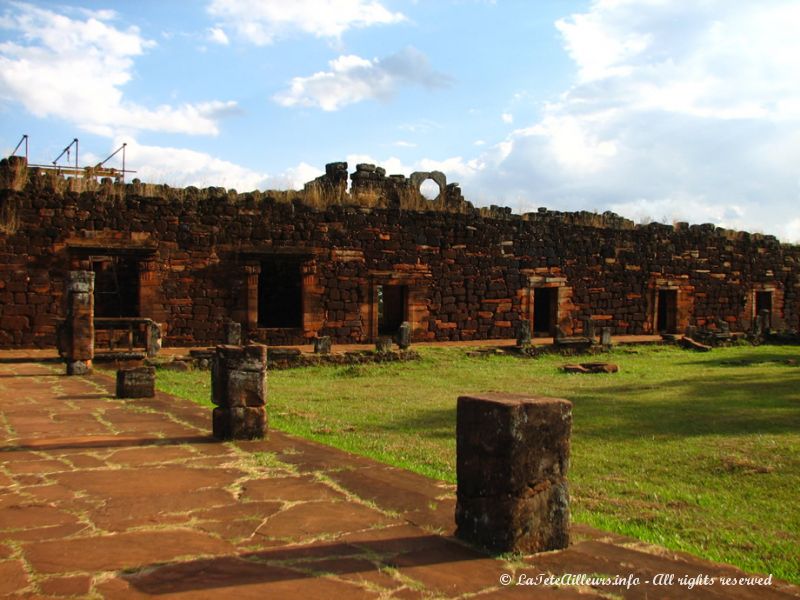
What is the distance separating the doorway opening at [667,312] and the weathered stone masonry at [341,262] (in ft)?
0.22

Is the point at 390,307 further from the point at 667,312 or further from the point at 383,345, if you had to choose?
the point at 667,312

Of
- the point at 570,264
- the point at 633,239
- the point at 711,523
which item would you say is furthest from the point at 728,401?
the point at 633,239

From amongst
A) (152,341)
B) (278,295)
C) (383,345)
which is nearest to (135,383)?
(152,341)

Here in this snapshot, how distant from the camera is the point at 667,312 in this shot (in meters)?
24.7

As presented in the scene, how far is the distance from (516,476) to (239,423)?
3281mm

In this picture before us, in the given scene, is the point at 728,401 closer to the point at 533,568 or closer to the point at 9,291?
the point at 533,568

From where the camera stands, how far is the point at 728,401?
10.9 m

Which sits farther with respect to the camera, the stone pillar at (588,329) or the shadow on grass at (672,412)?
the stone pillar at (588,329)

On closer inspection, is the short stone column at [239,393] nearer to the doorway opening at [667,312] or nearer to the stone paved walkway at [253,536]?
the stone paved walkway at [253,536]

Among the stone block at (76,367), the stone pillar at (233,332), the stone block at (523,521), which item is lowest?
the stone block at (76,367)

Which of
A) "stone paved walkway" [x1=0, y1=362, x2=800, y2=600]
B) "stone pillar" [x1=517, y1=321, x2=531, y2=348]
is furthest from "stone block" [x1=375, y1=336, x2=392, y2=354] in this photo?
"stone paved walkway" [x1=0, y1=362, x2=800, y2=600]

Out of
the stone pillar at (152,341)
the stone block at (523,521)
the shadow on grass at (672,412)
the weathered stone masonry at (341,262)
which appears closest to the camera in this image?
the stone block at (523,521)

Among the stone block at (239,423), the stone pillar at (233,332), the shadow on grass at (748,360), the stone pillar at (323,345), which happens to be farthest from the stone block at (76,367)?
the shadow on grass at (748,360)

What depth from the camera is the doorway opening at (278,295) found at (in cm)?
1970
